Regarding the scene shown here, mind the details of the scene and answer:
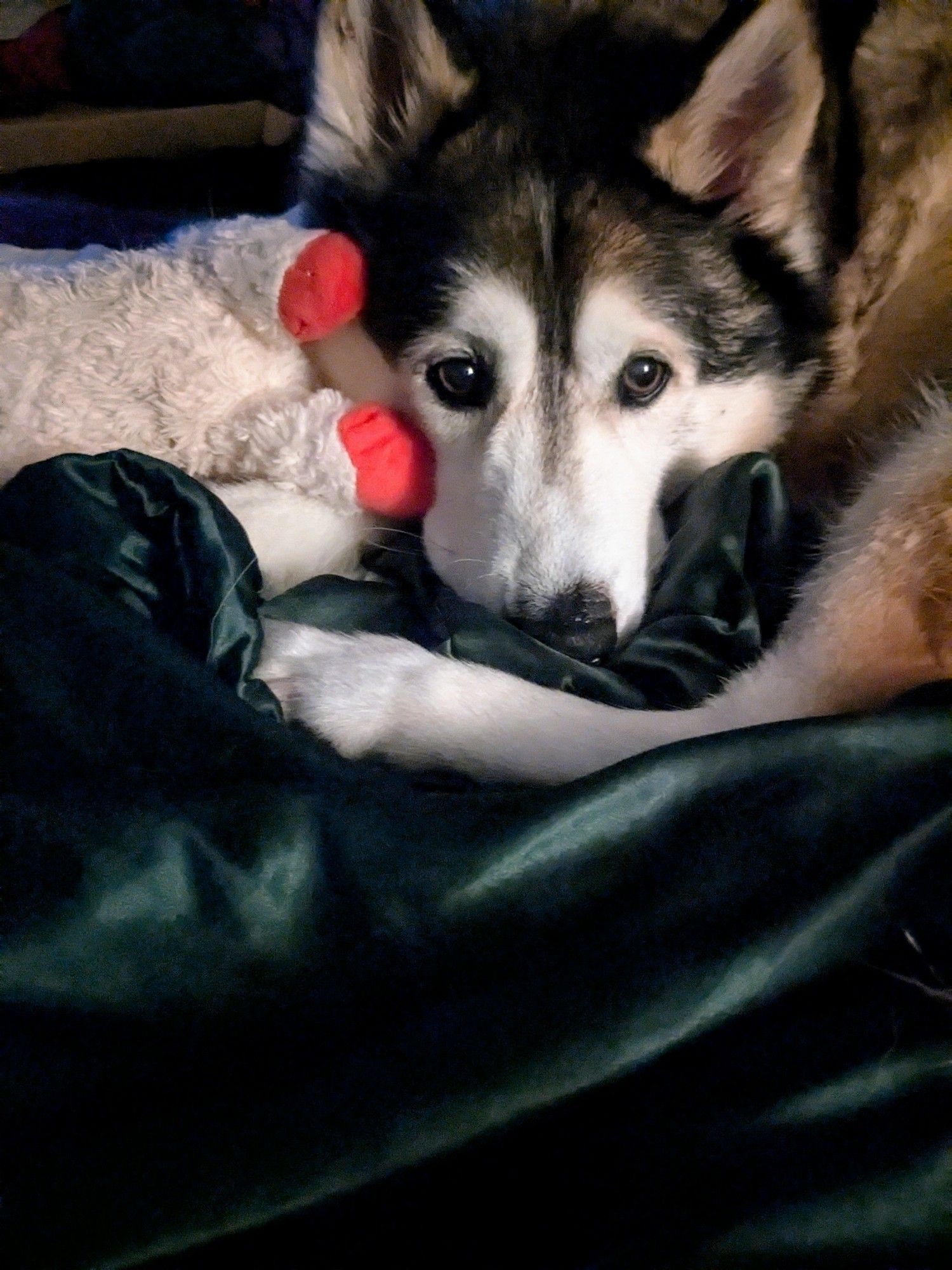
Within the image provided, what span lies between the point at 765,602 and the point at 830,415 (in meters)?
0.50

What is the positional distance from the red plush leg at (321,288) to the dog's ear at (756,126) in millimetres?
486

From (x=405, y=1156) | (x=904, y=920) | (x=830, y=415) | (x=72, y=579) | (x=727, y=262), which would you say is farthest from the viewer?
(x=830, y=415)

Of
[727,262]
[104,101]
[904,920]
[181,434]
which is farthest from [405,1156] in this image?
[104,101]

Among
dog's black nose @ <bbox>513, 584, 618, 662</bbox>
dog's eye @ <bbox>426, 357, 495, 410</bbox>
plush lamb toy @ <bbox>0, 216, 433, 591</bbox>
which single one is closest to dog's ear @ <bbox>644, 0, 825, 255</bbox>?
dog's eye @ <bbox>426, 357, 495, 410</bbox>

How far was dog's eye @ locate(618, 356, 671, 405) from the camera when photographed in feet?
4.63

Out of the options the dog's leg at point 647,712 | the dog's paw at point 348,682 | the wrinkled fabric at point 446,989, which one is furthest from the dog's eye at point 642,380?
the wrinkled fabric at point 446,989

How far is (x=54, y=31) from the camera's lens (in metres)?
3.28

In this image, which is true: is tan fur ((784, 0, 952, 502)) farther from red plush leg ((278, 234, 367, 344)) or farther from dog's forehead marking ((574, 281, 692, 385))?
red plush leg ((278, 234, 367, 344))

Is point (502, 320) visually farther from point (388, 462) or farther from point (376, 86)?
point (376, 86)

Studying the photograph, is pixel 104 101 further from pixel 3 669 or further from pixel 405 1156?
pixel 405 1156

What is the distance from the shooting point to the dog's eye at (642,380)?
4.63 ft

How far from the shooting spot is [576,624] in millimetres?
1230

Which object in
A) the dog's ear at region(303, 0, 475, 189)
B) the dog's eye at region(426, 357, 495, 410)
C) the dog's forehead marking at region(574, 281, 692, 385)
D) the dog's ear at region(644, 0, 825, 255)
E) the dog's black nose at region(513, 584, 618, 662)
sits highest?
the dog's ear at region(644, 0, 825, 255)

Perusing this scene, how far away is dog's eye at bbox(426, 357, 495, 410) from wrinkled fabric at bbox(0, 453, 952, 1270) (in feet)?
2.15
